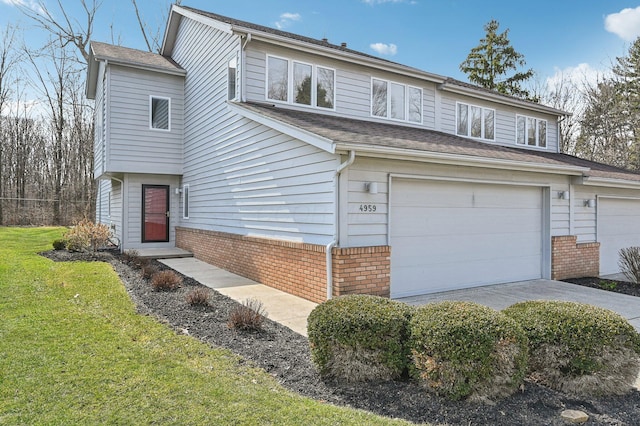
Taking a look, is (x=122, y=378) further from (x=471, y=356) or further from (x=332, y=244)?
(x=332, y=244)

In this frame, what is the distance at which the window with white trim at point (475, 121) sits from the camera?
12461 millimetres

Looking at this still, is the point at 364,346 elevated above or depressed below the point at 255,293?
above

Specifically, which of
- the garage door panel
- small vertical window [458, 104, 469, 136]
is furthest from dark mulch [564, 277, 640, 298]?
small vertical window [458, 104, 469, 136]

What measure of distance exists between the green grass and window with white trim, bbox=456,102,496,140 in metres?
10.5

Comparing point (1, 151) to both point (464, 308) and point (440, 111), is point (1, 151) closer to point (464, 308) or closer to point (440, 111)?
point (440, 111)

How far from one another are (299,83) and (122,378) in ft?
25.5

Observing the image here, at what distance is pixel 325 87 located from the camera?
10047 mm

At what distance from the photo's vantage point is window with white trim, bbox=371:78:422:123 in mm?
10805

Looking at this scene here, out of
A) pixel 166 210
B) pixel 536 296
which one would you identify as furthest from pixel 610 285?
pixel 166 210

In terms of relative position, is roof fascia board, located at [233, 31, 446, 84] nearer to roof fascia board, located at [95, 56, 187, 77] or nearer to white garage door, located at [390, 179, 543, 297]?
white garage door, located at [390, 179, 543, 297]

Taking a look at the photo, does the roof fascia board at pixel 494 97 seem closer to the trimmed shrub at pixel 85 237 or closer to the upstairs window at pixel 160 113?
the upstairs window at pixel 160 113

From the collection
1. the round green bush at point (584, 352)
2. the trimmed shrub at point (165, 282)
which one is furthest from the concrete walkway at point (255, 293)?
the round green bush at point (584, 352)

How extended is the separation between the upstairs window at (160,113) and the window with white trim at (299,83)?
18.6 feet

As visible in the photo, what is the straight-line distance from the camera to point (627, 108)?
2191 cm
